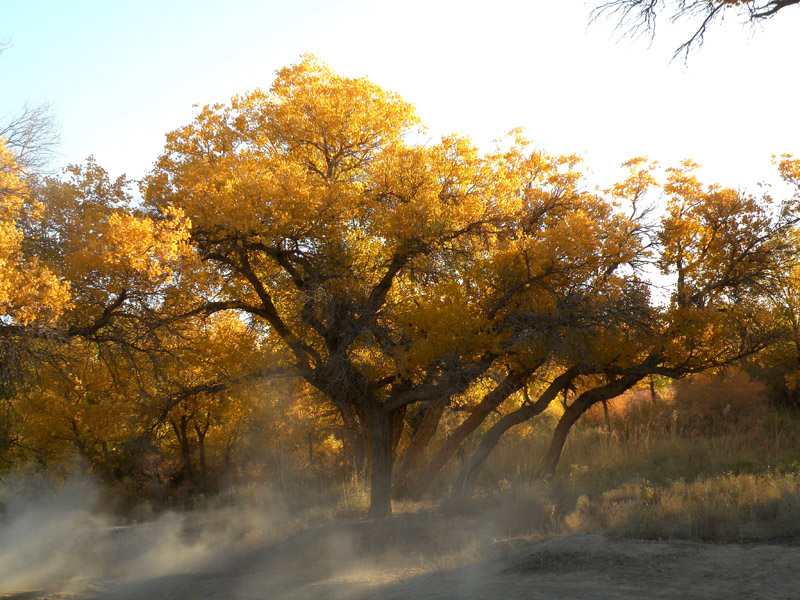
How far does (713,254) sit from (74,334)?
47.3ft

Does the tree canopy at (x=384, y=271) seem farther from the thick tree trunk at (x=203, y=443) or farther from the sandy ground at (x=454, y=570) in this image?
the thick tree trunk at (x=203, y=443)

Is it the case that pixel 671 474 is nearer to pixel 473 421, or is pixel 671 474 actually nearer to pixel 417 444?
pixel 473 421

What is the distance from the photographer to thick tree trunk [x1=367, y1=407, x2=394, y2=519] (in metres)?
16.6

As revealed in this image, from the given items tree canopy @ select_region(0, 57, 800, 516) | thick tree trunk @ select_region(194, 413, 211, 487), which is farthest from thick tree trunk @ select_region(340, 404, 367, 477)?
thick tree trunk @ select_region(194, 413, 211, 487)

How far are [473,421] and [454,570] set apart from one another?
28.0 ft

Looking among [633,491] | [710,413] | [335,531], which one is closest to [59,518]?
[335,531]

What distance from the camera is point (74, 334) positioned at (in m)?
12.5

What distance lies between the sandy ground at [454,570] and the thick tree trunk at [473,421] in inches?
134

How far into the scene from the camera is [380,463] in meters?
16.8

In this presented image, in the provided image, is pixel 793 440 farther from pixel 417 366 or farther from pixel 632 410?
pixel 417 366

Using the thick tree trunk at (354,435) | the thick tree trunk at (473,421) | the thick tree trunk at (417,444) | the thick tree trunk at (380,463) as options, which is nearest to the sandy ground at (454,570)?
the thick tree trunk at (380,463)

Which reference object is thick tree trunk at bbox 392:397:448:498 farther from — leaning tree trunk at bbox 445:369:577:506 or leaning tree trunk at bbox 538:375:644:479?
leaning tree trunk at bbox 538:375:644:479

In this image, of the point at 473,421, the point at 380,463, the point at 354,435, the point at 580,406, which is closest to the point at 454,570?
the point at 380,463

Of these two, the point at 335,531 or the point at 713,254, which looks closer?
the point at 335,531
